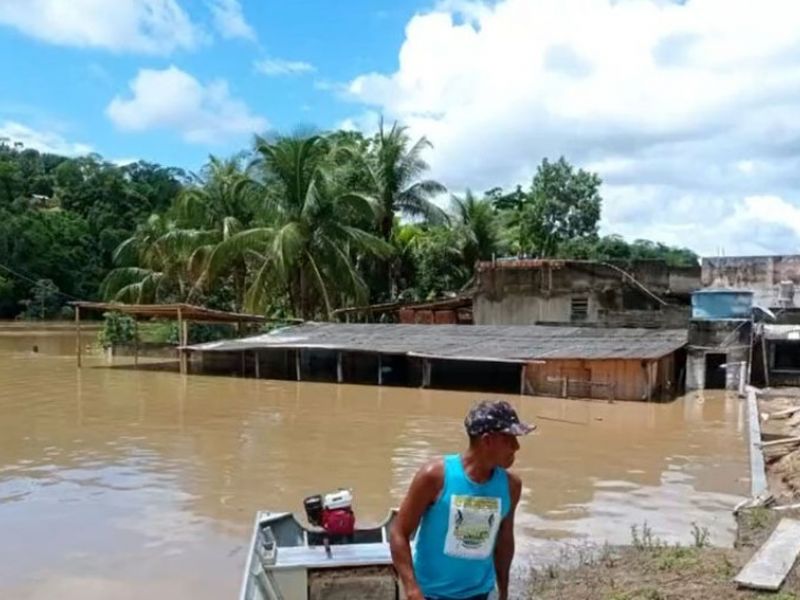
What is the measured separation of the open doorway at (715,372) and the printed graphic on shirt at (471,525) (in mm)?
19591

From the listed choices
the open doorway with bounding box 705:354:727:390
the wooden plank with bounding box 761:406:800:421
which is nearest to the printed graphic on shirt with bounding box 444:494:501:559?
the wooden plank with bounding box 761:406:800:421

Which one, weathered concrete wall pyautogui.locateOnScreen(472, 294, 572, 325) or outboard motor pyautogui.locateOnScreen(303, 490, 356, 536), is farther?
weathered concrete wall pyautogui.locateOnScreen(472, 294, 572, 325)

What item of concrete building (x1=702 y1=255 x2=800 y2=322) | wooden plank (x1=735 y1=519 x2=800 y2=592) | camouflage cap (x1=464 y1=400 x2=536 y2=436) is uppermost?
concrete building (x1=702 y1=255 x2=800 y2=322)

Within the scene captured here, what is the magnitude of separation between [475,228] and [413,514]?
30723 millimetres

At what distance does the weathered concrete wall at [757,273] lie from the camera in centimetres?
2808

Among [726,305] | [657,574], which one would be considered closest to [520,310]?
[726,305]

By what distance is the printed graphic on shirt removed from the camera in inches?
116

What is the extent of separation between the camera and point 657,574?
5.59m

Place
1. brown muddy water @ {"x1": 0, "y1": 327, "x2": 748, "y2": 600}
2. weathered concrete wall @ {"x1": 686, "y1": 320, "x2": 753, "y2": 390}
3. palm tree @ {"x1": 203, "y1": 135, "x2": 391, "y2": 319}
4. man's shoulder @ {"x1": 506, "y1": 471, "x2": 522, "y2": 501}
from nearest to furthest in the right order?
man's shoulder @ {"x1": 506, "y1": 471, "x2": 522, "y2": 501} < brown muddy water @ {"x1": 0, "y1": 327, "x2": 748, "y2": 600} < weathered concrete wall @ {"x1": 686, "y1": 320, "x2": 753, "y2": 390} < palm tree @ {"x1": 203, "y1": 135, "x2": 391, "y2": 319}

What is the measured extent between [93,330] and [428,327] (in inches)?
1087

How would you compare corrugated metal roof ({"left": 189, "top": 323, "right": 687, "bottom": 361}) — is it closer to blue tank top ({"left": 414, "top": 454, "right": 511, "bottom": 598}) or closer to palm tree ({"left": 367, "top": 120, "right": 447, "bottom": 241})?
palm tree ({"left": 367, "top": 120, "right": 447, "bottom": 241})

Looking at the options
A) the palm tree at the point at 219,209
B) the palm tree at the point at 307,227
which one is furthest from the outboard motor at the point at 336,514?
the palm tree at the point at 219,209

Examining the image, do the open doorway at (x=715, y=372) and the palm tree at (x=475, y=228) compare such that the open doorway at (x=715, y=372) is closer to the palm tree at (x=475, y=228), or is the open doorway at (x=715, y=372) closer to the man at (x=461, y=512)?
the palm tree at (x=475, y=228)

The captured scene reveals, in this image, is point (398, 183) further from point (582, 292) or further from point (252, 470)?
point (252, 470)
